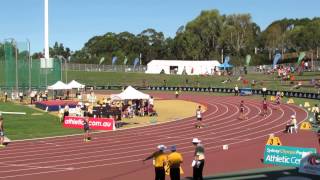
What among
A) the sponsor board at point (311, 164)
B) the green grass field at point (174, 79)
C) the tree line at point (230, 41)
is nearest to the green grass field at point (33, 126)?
the sponsor board at point (311, 164)

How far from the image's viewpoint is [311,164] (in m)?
16.2

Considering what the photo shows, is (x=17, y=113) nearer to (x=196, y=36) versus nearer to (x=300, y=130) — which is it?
(x=300, y=130)

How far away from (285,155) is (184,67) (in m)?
76.2

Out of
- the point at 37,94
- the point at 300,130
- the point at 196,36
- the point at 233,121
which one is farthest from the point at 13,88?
the point at 196,36

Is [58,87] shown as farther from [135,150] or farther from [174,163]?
[174,163]

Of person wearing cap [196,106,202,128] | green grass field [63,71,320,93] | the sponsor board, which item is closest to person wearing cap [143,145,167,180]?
the sponsor board

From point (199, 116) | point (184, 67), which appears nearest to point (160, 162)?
point (199, 116)

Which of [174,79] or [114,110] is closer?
[114,110]

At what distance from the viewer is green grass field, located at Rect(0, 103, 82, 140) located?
28.0m

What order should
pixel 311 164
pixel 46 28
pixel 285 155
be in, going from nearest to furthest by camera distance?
pixel 311 164
pixel 285 155
pixel 46 28

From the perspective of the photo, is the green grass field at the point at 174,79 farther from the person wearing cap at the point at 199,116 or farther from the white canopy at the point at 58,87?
the person wearing cap at the point at 199,116

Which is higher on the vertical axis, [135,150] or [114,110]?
[114,110]

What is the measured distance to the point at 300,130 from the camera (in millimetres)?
29000

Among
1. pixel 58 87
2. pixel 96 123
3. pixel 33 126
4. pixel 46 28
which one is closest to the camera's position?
pixel 96 123
